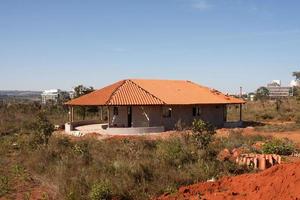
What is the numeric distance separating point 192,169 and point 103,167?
2.81 m

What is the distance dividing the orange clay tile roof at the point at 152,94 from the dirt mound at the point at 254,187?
1996cm

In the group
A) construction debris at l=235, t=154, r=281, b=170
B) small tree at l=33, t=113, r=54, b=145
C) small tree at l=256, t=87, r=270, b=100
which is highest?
small tree at l=256, t=87, r=270, b=100

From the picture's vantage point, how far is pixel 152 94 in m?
33.9

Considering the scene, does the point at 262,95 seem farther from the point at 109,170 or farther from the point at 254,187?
the point at 254,187

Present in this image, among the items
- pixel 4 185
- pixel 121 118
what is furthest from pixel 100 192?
pixel 121 118

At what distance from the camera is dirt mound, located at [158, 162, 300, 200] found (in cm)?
1034

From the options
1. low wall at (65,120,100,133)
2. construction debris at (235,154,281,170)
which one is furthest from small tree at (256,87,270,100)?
construction debris at (235,154,281,170)

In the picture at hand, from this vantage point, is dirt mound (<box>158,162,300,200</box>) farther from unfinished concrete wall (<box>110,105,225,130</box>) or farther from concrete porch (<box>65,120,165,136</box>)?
unfinished concrete wall (<box>110,105,225,130</box>)

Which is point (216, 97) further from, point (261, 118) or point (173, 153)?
point (173, 153)

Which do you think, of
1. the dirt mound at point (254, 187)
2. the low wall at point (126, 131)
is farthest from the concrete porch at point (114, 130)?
the dirt mound at point (254, 187)

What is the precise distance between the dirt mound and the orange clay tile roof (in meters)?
20.0

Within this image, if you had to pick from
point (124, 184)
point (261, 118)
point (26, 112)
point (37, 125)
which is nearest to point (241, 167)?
point (124, 184)

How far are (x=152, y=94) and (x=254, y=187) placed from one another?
23.1 m

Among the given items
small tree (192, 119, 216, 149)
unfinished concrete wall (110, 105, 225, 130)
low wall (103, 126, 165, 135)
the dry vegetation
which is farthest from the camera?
unfinished concrete wall (110, 105, 225, 130)
